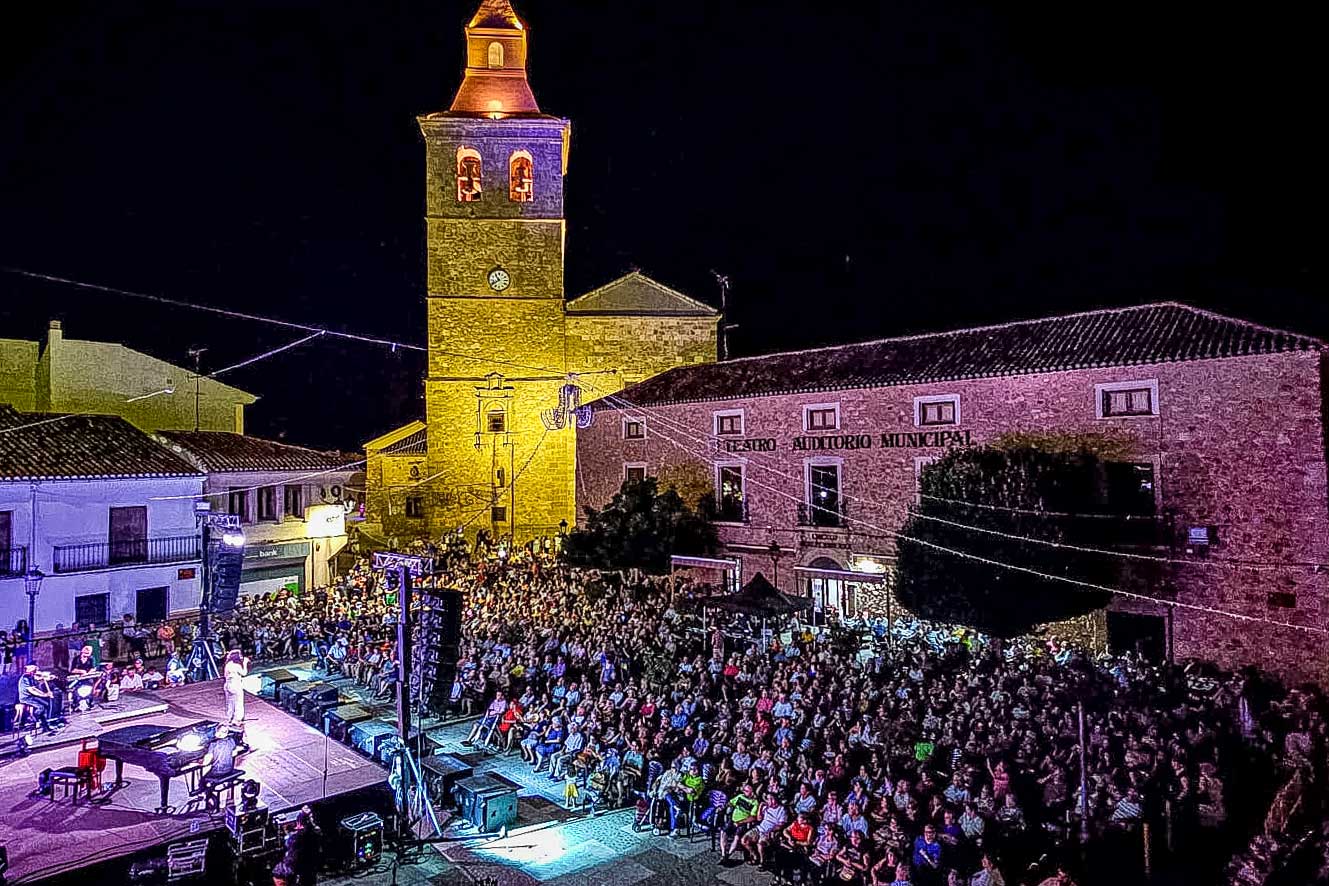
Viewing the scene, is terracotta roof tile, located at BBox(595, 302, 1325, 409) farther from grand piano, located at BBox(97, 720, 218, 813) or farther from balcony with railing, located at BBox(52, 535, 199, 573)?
grand piano, located at BBox(97, 720, 218, 813)

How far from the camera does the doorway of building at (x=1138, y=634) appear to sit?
50.5 ft

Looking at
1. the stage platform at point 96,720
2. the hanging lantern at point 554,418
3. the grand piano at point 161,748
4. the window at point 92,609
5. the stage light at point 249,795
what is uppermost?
the hanging lantern at point 554,418

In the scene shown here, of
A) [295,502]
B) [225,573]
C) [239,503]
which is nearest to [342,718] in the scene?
[225,573]

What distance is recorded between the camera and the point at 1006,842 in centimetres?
849

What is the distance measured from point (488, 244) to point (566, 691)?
62.8 feet

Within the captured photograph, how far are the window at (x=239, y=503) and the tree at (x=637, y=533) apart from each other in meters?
10.6

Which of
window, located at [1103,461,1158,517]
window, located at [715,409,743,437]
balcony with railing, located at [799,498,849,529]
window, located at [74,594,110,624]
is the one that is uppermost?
window, located at [715,409,743,437]

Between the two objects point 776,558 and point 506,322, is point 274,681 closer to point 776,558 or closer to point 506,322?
point 776,558

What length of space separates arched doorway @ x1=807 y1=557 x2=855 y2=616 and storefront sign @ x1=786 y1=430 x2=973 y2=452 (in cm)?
288

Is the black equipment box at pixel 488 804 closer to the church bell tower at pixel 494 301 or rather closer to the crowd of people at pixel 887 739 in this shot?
the crowd of people at pixel 887 739

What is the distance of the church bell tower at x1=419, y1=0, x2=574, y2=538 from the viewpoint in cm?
2808

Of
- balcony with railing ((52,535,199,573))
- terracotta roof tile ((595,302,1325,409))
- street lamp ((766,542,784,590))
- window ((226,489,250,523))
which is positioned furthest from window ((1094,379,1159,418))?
window ((226,489,250,523))

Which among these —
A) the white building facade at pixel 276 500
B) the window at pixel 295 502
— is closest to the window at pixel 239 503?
the white building facade at pixel 276 500

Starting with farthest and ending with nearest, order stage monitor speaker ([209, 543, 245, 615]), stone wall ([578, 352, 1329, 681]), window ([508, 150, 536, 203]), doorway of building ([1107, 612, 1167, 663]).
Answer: window ([508, 150, 536, 203])
stage monitor speaker ([209, 543, 245, 615])
doorway of building ([1107, 612, 1167, 663])
stone wall ([578, 352, 1329, 681])
